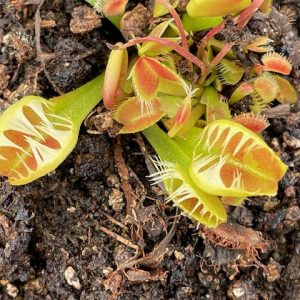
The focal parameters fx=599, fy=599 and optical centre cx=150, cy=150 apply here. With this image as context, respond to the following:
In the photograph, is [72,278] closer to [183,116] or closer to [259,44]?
[183,116]

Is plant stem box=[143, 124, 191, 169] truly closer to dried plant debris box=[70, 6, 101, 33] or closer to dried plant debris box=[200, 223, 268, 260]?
dried plant debris box=[200, 223, 268, 260]

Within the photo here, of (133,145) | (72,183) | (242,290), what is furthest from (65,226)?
(242,290)

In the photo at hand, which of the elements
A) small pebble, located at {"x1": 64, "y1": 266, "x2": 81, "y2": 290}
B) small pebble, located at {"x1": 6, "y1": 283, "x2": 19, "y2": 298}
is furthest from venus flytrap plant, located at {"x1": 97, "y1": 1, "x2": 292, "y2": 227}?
small pebble, located at {"x1": 6, "y1": 283, "x2": 19, "y2": 298}

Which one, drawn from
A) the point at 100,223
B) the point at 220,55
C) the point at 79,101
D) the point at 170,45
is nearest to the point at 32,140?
the point at 79,101

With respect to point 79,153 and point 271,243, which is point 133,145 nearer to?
point 79,153

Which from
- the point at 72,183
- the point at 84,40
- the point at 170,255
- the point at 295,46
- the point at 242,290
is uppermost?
the point at 84,40

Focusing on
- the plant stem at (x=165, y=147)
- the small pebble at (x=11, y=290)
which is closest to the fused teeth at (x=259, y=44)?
the plant stem at (x=165, y=147)
